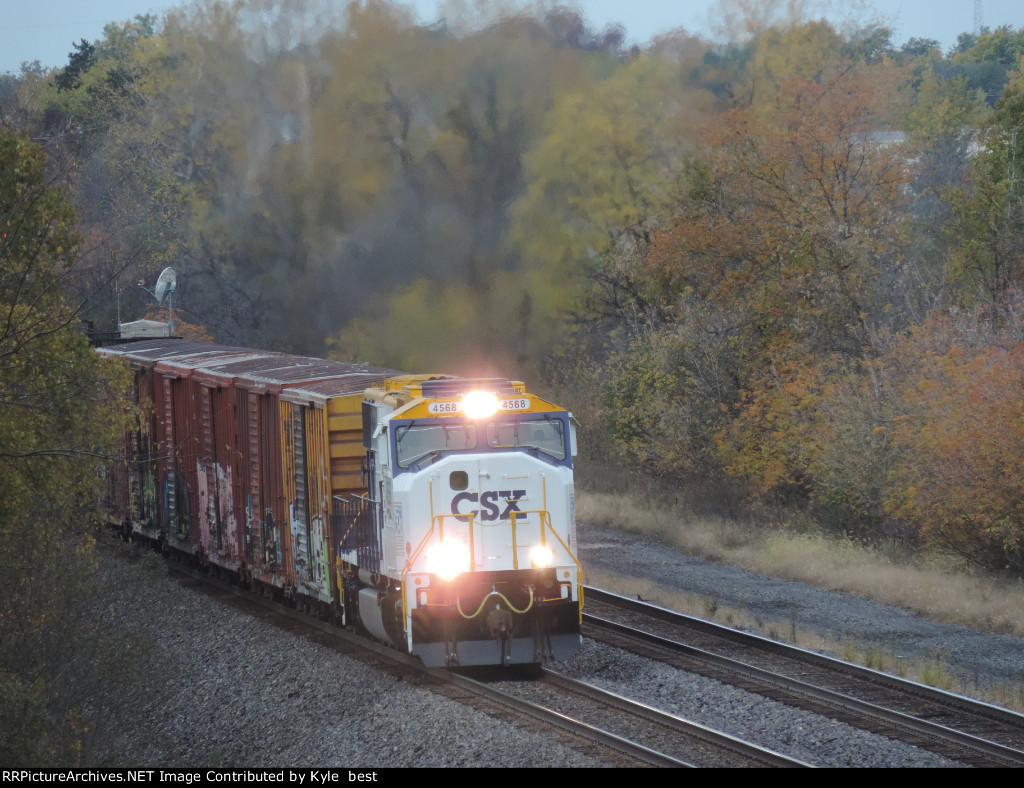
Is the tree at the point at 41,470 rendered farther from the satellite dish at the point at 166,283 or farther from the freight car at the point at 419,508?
the satellite dish at the point at 166,283

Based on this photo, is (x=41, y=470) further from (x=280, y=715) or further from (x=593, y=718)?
(x=593, y=718)

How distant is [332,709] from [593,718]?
2962 mm

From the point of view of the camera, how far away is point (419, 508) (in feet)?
42.0

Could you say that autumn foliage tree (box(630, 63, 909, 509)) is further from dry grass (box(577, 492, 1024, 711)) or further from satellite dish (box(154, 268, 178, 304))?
satellite dish (box(154, 268, 178, 304))

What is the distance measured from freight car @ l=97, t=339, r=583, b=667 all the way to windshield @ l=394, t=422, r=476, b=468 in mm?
13

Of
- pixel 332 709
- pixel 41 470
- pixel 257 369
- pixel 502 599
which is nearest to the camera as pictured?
pixel 502 599

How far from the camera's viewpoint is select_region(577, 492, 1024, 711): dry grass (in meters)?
14.8

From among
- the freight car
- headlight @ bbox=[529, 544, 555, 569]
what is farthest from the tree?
headlight @ bbox=[529, 544, 555, 569]

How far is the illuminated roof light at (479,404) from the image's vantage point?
13.1 metres

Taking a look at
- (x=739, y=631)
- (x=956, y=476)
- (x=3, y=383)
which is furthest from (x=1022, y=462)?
(x=3, y=383)

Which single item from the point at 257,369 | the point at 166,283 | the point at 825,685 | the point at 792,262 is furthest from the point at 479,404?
the point at 166,283

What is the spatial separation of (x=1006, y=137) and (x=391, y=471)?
74.7 feet
